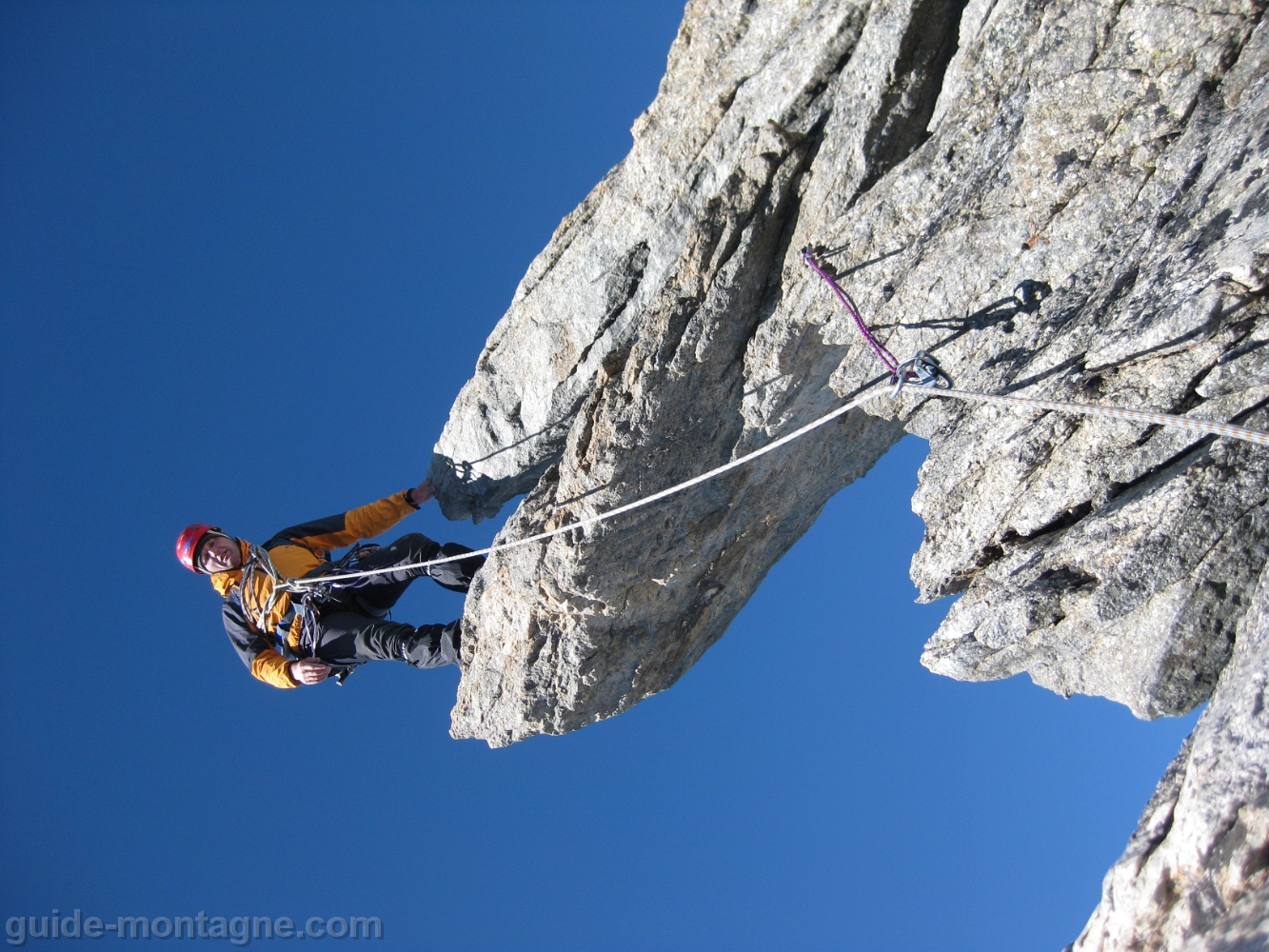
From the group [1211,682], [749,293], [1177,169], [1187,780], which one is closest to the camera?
[1187,780]

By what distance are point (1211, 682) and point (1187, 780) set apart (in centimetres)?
138

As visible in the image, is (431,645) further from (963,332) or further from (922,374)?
(963,332)

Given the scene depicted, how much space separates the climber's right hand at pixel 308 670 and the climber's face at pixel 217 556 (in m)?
1.29

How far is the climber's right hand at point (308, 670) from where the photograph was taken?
8.48 metres

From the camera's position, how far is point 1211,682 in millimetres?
5270

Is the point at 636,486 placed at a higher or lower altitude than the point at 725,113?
lower

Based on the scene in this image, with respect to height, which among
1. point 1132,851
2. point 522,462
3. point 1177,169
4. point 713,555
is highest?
point 522,462

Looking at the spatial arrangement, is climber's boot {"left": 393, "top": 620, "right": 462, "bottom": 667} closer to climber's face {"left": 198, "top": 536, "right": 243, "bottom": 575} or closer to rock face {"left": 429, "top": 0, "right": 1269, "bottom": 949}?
rock face {"left": 429, "top": 0, "right": 1269, "bottom": 949}

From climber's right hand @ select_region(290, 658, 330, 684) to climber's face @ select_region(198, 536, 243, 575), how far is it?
1.29m

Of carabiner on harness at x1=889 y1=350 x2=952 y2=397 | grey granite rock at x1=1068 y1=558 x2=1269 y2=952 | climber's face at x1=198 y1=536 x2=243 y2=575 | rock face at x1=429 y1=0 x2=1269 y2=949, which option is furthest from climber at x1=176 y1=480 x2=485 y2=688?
grey granite rock at x1=1068 y1=558 x2=1269 y2=952

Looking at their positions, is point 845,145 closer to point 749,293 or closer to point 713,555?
point 749,293

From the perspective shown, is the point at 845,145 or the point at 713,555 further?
the point at 713,555

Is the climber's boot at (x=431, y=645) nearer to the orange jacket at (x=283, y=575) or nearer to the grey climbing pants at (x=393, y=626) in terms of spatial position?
the grey climbing pants at (x=393, y=626)

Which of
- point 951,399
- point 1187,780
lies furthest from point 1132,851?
point 951,399
